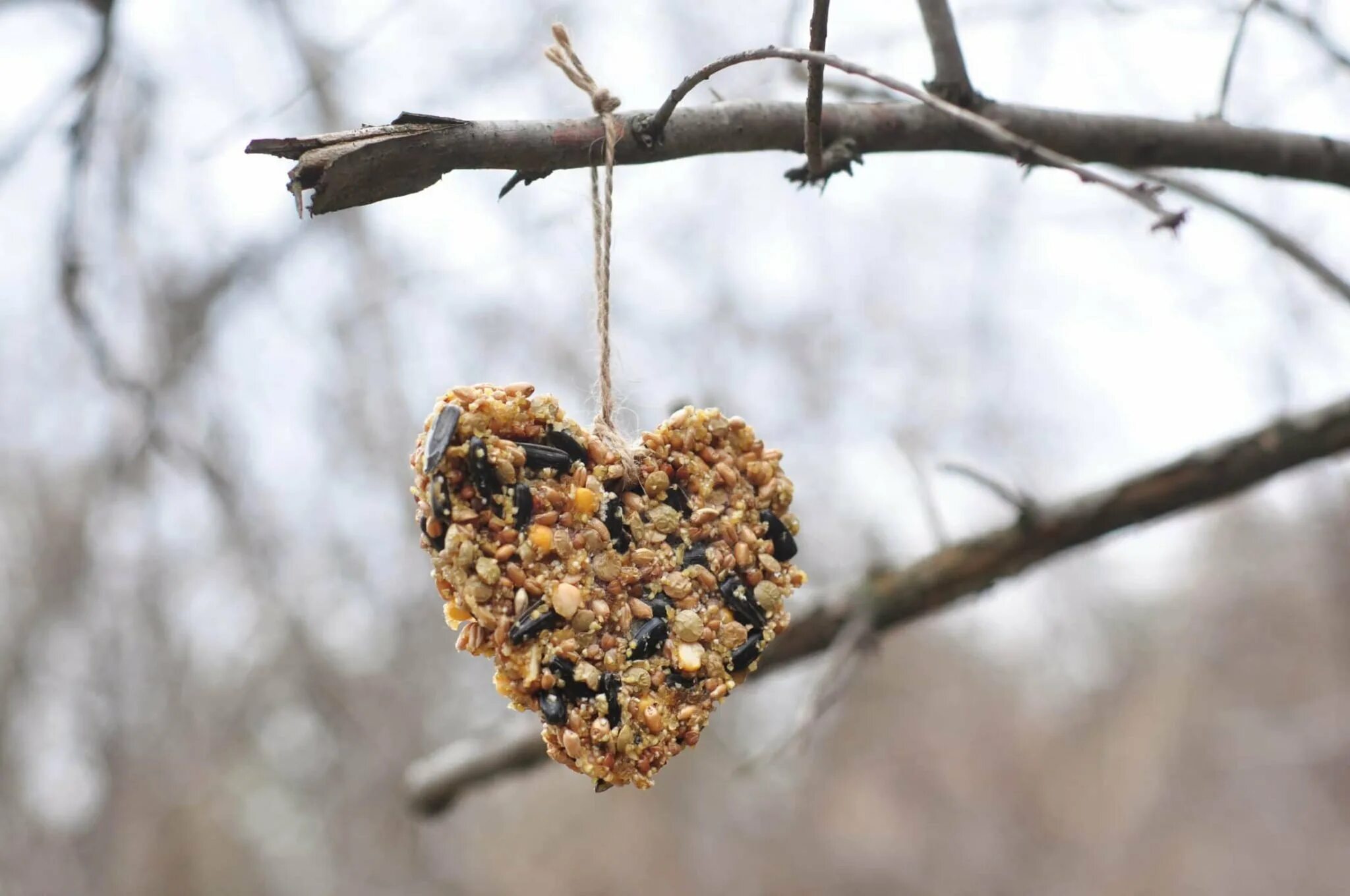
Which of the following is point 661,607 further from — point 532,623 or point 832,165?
point 832,165

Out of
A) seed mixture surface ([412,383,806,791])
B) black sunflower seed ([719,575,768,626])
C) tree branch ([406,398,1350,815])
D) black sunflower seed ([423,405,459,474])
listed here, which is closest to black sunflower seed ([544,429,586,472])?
seed mixture surface ([412,383,806,791])

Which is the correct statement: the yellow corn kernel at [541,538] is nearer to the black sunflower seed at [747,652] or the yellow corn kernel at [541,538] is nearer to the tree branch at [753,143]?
the black sunflower seed at [747,652]

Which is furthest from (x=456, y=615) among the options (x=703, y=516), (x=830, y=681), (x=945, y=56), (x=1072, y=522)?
(x=1072, y=522)

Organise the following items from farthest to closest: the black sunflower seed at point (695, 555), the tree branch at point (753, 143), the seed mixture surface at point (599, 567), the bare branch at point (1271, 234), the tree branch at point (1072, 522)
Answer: the tree branch at point (1072, 522) → the bare branch at point (1271, 234) → the black sunflower seed at point (695, 555) → the seed mixture surface at point (599, 567) → the tree branch at point (753, 143)

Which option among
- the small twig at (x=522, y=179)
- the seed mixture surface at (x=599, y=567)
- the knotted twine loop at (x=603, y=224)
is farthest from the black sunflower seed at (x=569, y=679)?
the small twig at (x=522, y=179)

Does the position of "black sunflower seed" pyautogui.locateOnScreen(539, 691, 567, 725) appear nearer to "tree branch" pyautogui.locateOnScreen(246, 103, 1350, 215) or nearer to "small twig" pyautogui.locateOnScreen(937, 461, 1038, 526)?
"tree branch" pyautogui.locateOnScreen(246, 103, 1350, 215)

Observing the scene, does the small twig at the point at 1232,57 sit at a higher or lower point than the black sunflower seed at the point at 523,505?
higher
